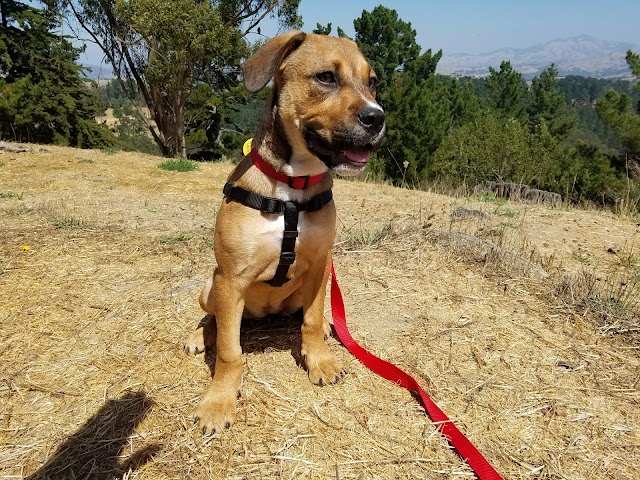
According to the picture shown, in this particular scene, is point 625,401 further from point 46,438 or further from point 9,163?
point 9,163

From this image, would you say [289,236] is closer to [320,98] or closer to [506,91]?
[320,98]

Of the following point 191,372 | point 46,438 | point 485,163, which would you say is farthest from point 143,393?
point 485,163

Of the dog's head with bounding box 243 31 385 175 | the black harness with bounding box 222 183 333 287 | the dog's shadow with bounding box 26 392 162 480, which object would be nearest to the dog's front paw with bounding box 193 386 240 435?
the dog's shadow with bounding box 26 392 162 480

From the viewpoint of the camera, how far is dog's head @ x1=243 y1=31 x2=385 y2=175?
2334 millimetres

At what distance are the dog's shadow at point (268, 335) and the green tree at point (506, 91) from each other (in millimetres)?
53925

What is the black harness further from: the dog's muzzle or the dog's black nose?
the dog's black nose

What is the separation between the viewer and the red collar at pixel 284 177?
8.35 feet

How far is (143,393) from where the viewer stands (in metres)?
2.64

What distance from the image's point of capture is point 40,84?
2439 cm

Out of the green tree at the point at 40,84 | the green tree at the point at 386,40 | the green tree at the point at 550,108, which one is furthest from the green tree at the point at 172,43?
the green tree at the point at 550,108

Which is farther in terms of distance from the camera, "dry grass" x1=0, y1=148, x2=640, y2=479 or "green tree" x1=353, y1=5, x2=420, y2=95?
"green tree" x1=353, y1=5, x2=420, y2=95

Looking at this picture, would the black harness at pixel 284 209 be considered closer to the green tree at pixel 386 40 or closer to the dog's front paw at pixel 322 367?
the dog's front paw at pixel 322 367

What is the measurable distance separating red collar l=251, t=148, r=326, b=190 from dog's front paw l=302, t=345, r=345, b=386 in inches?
42.6

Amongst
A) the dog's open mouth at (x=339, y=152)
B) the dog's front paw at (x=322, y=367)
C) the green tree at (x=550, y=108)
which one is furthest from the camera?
the green tree at (x=550, y=108)
